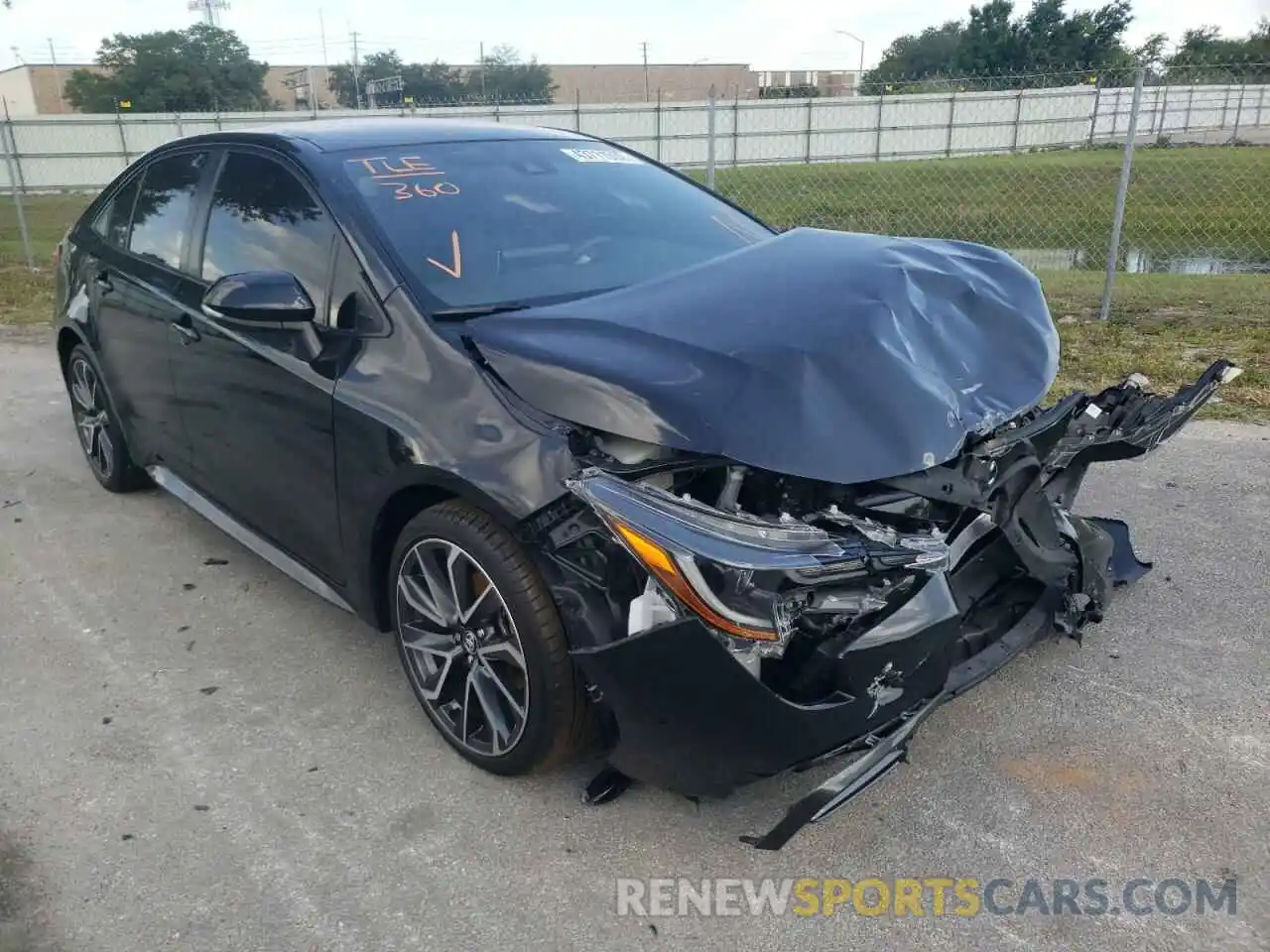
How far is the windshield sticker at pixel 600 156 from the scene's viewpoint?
12.9 feet

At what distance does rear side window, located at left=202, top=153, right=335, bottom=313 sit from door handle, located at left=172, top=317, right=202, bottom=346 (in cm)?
20

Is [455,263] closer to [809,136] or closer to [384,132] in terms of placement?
[384,132]

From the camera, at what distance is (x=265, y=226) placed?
11.5 feet

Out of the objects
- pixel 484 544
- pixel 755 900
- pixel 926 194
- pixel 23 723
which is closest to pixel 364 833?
pixel 484 544

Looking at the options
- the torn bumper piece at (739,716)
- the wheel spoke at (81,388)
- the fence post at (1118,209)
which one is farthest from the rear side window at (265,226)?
the fence post at (1118,209)

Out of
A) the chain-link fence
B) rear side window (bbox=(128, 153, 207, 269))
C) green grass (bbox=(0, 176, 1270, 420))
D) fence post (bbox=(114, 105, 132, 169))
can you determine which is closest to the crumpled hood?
rear side window (bbox=(128, 153, 207, 269))

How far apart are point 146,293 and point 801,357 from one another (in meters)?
2.92

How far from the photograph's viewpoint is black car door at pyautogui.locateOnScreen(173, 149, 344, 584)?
10.5 ft

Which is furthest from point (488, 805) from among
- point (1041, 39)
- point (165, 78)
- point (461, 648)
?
point (165, 78)

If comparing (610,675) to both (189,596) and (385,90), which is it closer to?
(189,596)

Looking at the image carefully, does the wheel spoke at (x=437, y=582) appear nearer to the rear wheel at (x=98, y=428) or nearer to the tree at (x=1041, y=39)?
the rear wheel at (x=98, y=428)

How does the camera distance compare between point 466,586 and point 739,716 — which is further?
point 466,586

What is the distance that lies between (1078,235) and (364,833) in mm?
13141

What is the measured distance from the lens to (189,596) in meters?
4.06
